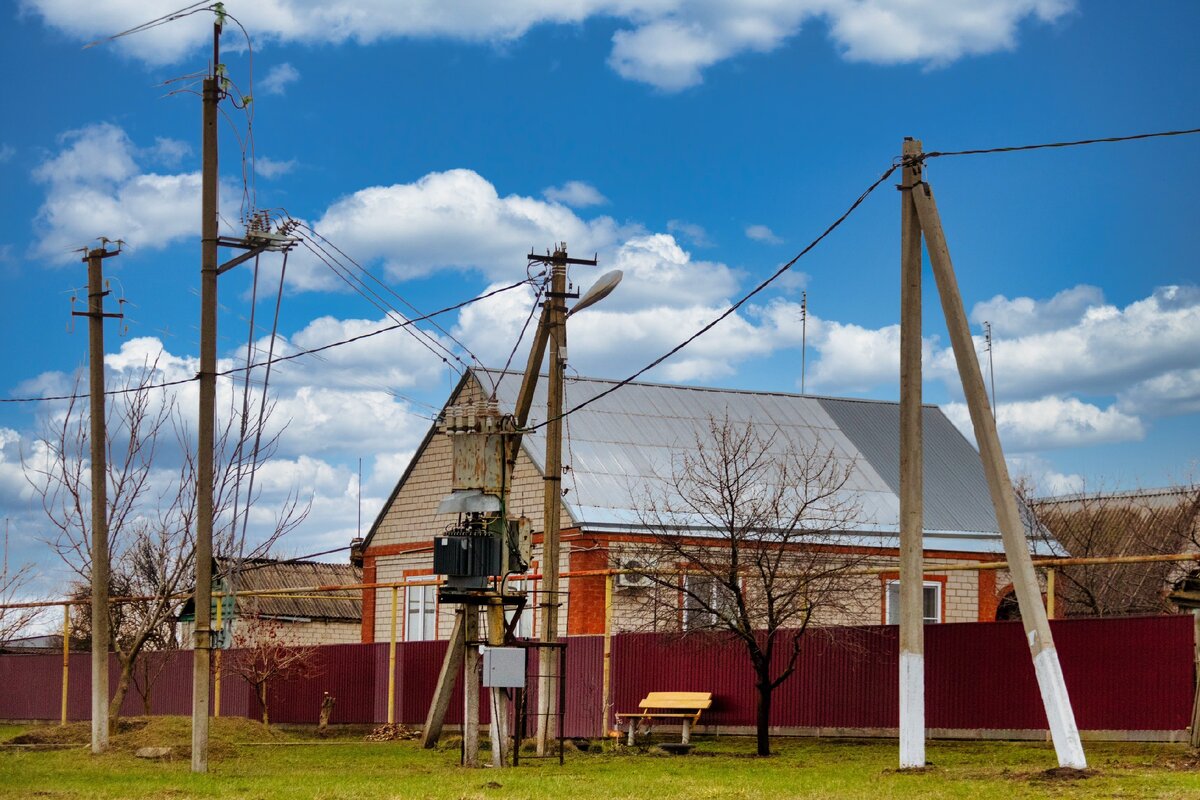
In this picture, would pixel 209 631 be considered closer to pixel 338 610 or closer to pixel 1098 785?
pixel 1098 785

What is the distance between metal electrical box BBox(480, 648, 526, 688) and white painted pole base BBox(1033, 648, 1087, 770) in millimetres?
6122

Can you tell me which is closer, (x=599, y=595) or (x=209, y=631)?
(x=209, y=631)

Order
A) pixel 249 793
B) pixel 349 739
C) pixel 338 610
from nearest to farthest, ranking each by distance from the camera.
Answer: pixel 249 793
pixel 349 739
pixel 338 610

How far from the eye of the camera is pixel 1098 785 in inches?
535

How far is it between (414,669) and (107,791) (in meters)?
11.9

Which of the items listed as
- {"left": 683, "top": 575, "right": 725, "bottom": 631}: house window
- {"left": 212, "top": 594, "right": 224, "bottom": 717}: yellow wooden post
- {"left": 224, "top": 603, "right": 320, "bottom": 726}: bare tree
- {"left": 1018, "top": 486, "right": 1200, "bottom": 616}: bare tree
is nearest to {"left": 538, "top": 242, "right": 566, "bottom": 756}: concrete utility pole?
{"left": 683, "top": 575, "right": 725, "bottom": 631}: house window

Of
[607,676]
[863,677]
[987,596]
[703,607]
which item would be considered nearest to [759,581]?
[703,607]

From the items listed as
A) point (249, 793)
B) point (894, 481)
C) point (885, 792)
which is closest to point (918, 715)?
point (885, 792)

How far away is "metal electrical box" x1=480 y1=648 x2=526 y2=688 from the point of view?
1811cm

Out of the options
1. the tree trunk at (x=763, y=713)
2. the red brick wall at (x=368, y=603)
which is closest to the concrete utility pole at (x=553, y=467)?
the tree trunk at (x=763, y=713)

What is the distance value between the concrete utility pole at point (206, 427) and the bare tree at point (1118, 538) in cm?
2007

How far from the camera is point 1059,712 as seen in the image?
14.8m

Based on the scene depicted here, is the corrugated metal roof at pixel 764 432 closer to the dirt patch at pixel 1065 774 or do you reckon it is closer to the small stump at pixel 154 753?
the small stump at pixel 154 753

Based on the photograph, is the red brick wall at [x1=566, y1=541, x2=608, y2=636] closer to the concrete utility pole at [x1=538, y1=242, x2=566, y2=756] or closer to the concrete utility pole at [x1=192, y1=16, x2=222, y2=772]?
the concrete utility pole at [x1=538, y1=242, x2=566, y2=756]
